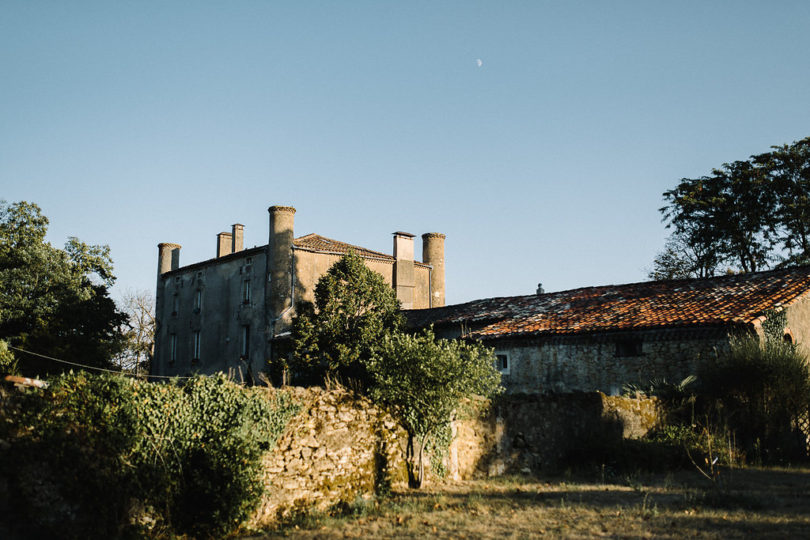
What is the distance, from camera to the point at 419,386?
1245 cm

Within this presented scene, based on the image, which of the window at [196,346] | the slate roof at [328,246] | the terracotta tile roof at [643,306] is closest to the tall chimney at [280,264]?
the slate roof at [328,246]

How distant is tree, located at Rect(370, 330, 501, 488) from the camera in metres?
12.3

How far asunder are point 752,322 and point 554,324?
623 centimetres

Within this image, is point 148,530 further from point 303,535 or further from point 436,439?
point 436,439

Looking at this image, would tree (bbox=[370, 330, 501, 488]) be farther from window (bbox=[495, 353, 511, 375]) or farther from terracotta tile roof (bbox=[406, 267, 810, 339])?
window (bbox=[495, 353, 511, 375])

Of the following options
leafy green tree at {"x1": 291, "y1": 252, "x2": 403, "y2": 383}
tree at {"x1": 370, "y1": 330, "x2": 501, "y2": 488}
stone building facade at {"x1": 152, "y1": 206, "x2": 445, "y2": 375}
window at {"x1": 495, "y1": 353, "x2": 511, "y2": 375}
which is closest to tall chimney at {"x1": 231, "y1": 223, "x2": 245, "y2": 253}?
stone building facade at {"x1": 152, "y1": 206, "x2": 445, "y2": 375}

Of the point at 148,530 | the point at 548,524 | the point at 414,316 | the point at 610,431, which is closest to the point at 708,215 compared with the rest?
the point at 414,316

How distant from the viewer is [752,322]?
59.6 ft

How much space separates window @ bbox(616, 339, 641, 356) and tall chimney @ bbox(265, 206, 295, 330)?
58.4ft

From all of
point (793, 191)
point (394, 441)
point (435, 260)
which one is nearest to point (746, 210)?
point (793, 191)

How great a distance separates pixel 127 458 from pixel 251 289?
87.4 ft

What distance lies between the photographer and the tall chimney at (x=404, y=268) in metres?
37.2

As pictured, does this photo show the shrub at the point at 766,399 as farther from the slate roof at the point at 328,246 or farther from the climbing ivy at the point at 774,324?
the slate roof at the point at 328,246

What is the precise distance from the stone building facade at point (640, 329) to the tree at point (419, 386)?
8.72 metres
